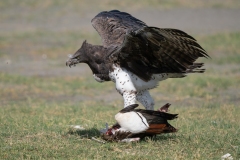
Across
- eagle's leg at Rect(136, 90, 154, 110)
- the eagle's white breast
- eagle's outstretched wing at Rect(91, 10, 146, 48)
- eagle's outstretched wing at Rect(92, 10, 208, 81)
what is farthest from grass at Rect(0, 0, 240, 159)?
eagle's outstretched wing at Rect(91, 10, 146, 48)

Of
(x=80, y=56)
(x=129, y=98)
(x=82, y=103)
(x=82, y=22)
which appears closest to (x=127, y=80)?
(x=129, y=98)

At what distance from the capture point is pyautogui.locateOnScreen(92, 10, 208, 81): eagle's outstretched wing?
711 cm

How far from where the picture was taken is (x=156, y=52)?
24.2ft

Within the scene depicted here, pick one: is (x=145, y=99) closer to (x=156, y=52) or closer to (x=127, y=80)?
(x=127, y=80)

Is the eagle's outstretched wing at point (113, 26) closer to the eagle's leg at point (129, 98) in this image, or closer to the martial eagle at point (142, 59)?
the martial eagle at point (142, 59)

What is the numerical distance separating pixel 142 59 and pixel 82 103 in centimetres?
400

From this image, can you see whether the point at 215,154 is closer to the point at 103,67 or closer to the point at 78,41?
the point at 103,67

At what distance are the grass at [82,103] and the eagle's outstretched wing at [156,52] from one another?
3.17ft

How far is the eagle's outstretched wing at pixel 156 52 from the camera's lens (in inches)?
280

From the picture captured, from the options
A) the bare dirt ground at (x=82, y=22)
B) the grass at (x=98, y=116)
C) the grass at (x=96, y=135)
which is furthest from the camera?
the bare dirt ground at (x=82, y=22)

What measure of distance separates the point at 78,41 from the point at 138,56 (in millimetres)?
12783

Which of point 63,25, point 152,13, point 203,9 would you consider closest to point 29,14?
point 63,25

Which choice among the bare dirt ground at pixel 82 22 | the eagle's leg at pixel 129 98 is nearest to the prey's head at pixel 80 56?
the eagle's leg at pixel 129 98

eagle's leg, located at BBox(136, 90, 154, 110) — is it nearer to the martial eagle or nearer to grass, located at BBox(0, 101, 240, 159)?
the martial eagle
